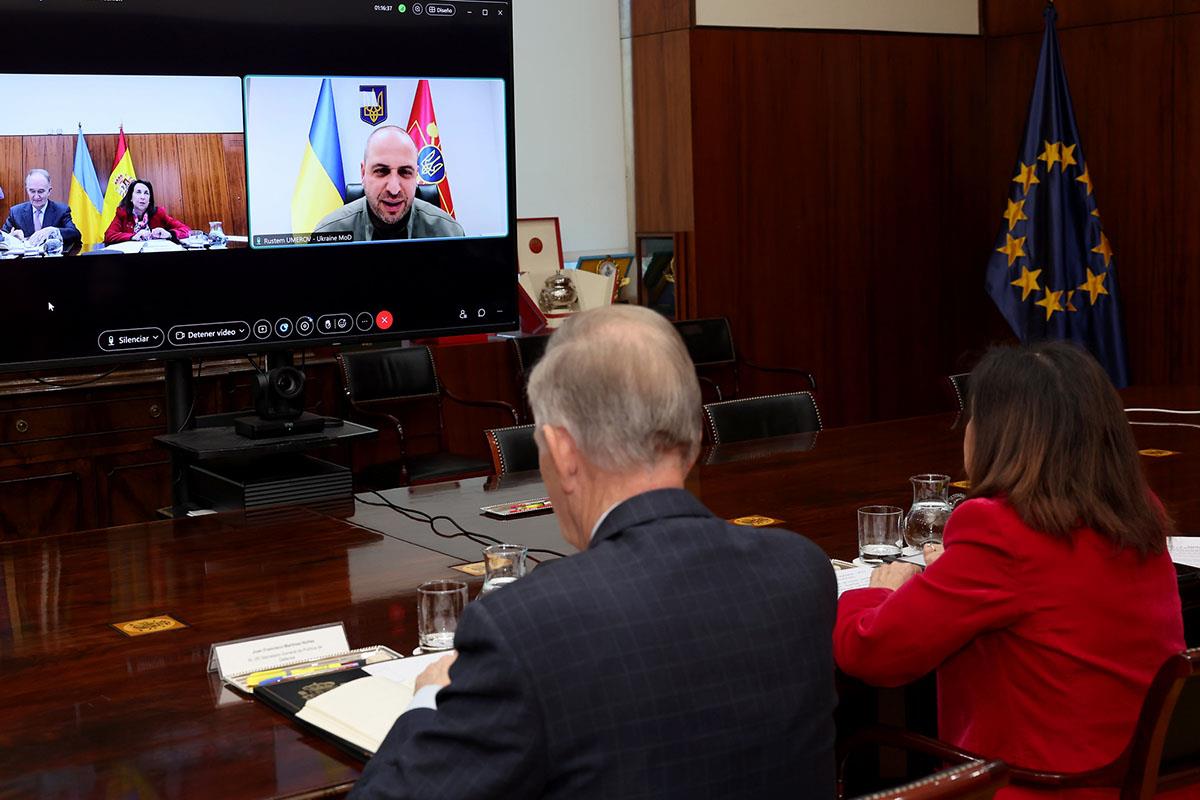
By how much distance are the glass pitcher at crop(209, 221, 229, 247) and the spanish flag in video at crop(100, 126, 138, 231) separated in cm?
26

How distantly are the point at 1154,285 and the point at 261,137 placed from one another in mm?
5121

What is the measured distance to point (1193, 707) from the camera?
2092mm

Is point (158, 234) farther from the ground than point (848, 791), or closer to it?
farther from the ground

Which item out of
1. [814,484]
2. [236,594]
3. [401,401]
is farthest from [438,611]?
[401,401]

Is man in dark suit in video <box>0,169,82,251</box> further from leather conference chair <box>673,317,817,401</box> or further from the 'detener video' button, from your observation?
leather conference chair <box>673,317,817,401</box>

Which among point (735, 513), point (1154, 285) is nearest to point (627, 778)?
point (735, 513)

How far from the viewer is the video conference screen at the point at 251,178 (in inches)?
146

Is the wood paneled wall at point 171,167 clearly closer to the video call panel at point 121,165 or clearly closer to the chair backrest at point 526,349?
the video call panel at point 121,165

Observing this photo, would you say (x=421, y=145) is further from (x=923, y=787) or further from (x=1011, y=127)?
(x=1011, y=127)

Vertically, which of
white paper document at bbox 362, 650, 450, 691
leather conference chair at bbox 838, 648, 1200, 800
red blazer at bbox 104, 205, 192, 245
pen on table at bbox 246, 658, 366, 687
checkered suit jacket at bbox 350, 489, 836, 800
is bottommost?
leather conference chair at bbox 838, 648, 1200, 800

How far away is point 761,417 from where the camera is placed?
445 cm

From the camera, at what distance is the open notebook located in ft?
6.22

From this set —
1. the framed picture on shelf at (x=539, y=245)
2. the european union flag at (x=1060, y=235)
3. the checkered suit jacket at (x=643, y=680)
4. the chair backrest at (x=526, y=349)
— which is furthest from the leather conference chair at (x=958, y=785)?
the european union flag at (x=1060, y=235)

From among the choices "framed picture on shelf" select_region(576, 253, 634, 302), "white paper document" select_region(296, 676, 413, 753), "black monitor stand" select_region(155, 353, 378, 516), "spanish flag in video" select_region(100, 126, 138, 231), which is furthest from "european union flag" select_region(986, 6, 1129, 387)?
"white paper document" select_region(296, 676, 413, 753)
